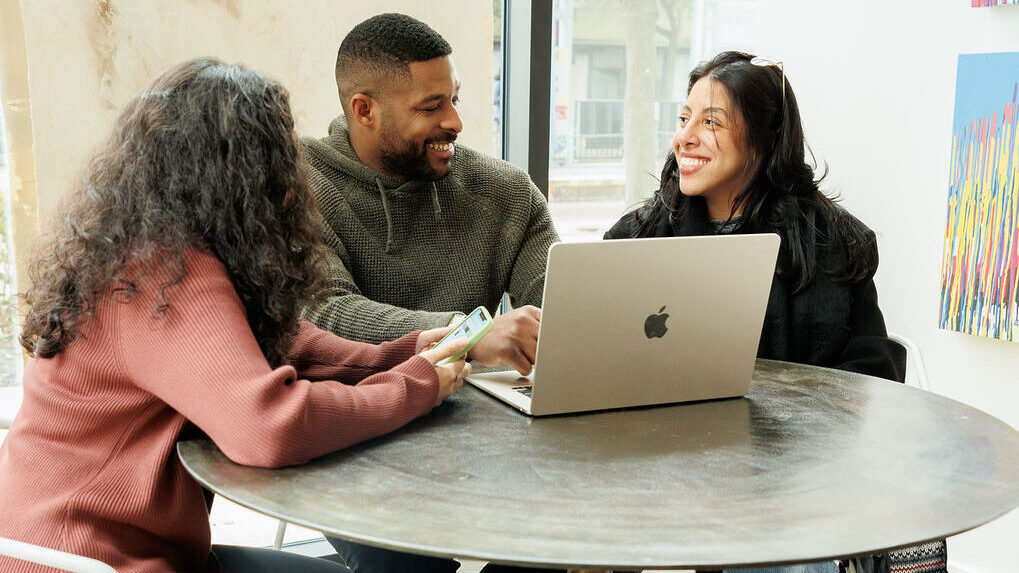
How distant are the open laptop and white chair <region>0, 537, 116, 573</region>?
610mm

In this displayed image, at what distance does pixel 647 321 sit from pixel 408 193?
0.92 m

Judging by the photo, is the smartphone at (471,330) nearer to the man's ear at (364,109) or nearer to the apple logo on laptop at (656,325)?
the apple logo on laptop at (656,325)

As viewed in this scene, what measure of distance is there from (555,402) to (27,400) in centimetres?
73

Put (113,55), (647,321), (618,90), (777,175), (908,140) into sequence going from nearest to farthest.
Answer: (647,321) < (777,175) < (113,55) < (908,140) < (618,90)

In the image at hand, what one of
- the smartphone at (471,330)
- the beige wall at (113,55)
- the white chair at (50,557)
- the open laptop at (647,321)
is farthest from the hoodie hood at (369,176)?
the white chair at (50,557)

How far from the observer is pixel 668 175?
2.38 meters

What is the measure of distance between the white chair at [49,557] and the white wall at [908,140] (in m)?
2.25

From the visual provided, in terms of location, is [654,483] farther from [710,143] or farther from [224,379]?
[710,143]

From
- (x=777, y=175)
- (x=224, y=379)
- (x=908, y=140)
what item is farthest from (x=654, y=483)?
(x=908, y=140)

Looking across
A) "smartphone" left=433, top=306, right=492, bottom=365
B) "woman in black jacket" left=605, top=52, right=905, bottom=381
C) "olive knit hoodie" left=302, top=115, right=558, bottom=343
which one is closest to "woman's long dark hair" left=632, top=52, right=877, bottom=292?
"woman in black jacket" left=605, top=52, right=905, bottom=381

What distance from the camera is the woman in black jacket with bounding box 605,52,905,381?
2.08 metres

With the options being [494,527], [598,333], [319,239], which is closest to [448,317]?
[319,239]

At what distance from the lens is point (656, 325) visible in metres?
1.38

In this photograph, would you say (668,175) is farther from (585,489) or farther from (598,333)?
(585,489)
